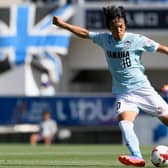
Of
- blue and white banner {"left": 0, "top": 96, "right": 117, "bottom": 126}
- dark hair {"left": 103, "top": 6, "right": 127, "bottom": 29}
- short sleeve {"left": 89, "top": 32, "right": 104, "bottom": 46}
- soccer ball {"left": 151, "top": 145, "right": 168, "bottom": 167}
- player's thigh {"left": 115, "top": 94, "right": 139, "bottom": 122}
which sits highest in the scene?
dark hair {"left": 103, "top": 6, "right": 127, "bottom": 29}

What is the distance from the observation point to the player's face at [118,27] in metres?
11.7

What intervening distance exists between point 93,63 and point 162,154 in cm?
2534

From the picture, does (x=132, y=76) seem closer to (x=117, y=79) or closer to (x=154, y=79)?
(x=117, y=79)

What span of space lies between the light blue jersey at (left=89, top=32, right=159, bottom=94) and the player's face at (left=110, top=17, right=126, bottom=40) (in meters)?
0.12

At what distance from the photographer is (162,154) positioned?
38.3 feet

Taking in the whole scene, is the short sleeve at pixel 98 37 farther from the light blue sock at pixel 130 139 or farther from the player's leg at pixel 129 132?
the light blue sock at pixel 130 139

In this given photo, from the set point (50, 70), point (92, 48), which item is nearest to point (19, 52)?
point (50, 70)

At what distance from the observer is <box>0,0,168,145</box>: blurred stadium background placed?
3017 centimetres

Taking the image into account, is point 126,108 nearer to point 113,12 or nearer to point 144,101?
point 144,101

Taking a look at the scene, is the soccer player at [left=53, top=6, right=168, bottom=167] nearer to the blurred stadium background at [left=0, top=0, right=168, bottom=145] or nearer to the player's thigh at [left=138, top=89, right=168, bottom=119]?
the player's thigh at [left=138, top=89, right=168, bottom=119]

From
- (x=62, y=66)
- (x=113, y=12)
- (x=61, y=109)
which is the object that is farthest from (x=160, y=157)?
(x=62, y=66)

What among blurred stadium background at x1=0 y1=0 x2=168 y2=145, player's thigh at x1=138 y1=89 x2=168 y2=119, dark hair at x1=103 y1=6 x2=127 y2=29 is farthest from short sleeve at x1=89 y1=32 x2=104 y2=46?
blurred stadium background at x1=0 y1=0 x2=168 y2=145

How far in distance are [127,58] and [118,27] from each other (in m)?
0.51

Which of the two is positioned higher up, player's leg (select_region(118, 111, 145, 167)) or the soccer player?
the soccer player
